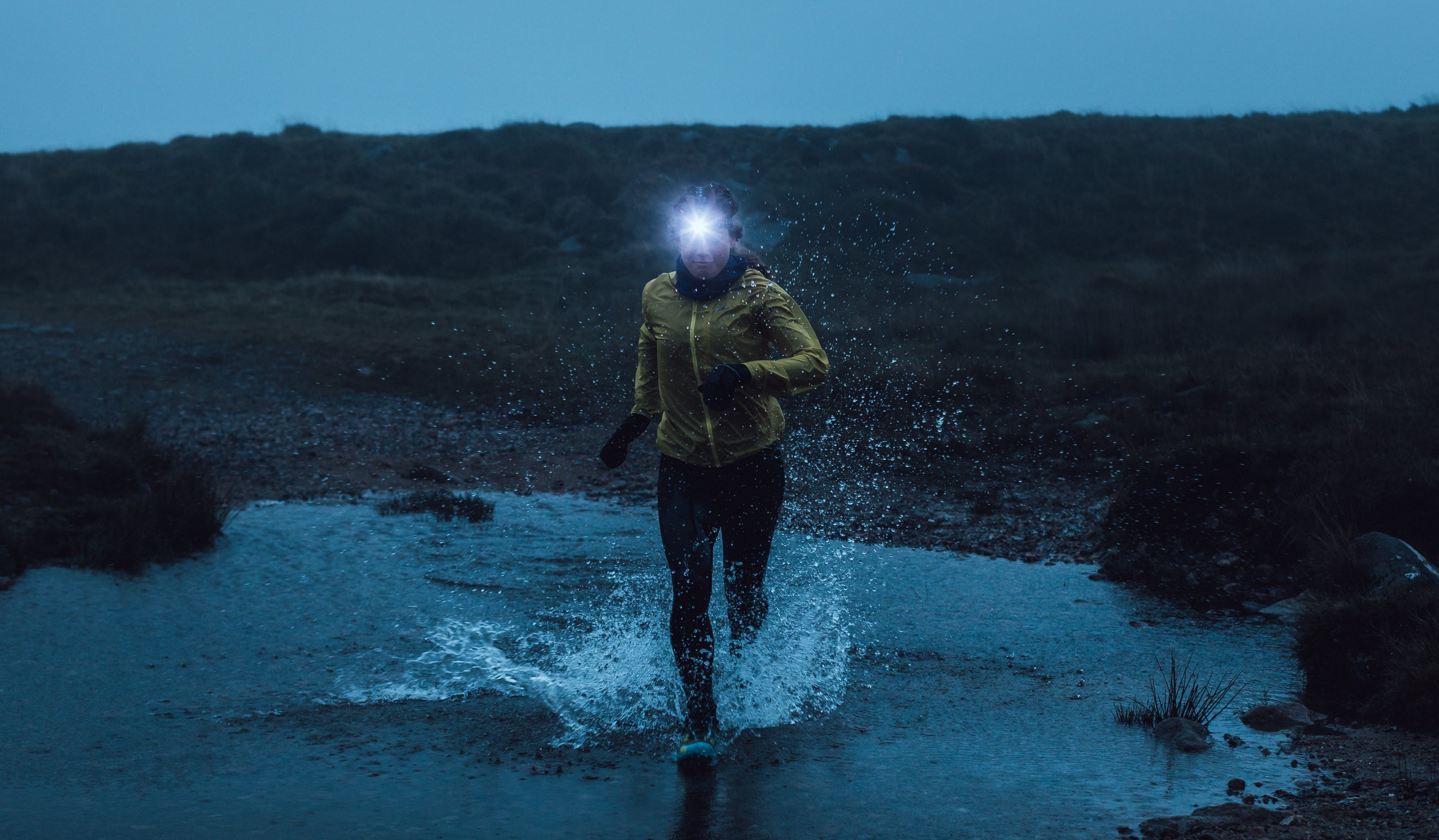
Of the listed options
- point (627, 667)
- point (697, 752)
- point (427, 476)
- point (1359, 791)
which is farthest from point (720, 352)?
A: point (427, 476)

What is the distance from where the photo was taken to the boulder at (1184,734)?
12.8ft

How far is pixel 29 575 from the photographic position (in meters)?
6.28

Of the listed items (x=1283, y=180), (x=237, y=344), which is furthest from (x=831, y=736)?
(x=1283, y=180)

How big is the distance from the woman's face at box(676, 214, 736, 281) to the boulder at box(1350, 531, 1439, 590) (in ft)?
12.5

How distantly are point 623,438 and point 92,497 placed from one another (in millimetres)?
5380

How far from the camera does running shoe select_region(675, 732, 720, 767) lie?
3.71 meters

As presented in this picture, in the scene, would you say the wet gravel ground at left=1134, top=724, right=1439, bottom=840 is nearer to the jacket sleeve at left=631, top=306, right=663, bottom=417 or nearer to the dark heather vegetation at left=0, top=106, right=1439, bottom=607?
the jacket sleeve at left=631, top=306, right=663, bottom=417

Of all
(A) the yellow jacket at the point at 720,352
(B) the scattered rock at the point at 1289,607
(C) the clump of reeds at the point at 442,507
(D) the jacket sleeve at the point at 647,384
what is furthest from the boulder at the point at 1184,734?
(C) the clump of reeds at the point at 442,507

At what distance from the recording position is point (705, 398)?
12.3 ft

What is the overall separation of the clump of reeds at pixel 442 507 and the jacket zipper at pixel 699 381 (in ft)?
16.5

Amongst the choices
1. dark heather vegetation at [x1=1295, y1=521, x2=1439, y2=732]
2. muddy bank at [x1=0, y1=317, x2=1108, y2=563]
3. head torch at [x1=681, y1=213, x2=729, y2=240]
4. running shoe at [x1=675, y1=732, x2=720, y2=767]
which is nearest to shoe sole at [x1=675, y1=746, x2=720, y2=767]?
running shoe at [x1=675, y1=732, x2=720, y2=767]

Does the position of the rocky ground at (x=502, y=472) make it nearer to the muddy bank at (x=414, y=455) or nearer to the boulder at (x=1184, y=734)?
the muddy bank at (x=414, y=455)

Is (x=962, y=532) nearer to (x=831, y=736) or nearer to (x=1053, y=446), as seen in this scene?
(x=1053, y=446)

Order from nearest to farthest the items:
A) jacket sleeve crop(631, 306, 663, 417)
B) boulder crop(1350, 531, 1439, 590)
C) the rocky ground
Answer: the rocky ground, jacket sleeve crop(631, 306, 663, 417), boulder crop(1350, 531, 1439, 590)
